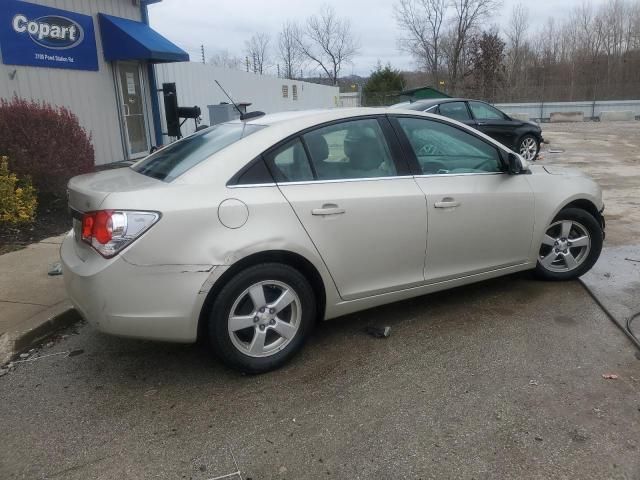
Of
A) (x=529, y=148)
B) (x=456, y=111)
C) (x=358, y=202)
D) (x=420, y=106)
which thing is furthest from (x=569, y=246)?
(x=529, y=148)

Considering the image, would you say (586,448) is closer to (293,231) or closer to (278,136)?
(293,231)

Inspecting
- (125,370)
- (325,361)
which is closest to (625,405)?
(325,361)

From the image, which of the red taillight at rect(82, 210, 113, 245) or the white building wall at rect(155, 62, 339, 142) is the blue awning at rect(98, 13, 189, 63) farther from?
the red taillight at rect(82, 210, 113, 245)

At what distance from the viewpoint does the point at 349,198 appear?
3500 mm

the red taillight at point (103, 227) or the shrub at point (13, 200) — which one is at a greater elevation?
the red taillight at point (103, 227)

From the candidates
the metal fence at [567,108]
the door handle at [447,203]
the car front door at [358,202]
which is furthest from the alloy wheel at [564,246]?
the metal fence at [567,108]

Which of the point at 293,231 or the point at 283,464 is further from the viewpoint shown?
the point at 293,231

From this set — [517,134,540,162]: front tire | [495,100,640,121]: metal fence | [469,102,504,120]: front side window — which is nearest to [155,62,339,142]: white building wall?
[469,102,504,120]: front side window

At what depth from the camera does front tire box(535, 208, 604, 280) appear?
4.65 metres

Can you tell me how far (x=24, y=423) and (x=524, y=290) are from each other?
3870 mm

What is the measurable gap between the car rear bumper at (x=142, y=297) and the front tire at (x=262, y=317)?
16 cm

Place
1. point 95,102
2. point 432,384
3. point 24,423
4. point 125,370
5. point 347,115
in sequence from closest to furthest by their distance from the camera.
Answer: point 24,423
point 432,384
point 125,370
point 347,115
point 95,102

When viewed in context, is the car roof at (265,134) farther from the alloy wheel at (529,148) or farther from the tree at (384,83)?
the tree at (384,83)

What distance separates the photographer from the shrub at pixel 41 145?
6789mm
